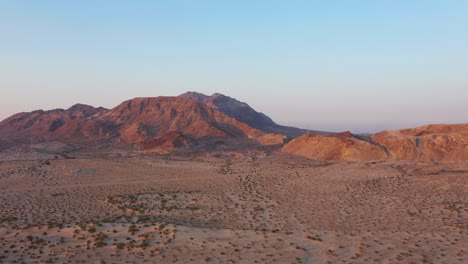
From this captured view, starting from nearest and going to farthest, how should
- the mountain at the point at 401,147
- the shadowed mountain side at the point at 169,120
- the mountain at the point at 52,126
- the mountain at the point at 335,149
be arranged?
the mountain at the point at 401,147, the mountain at the point at 335,149, the shadowed mountain side at the point at 169,120, the mountain at the point at 52,126

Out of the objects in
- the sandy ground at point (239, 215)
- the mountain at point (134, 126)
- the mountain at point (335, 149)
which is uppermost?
the mountain at point (134, 126)

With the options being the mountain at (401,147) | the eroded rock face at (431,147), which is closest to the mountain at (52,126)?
the mountain at (401,147)

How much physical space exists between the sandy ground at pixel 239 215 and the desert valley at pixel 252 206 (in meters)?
0.07

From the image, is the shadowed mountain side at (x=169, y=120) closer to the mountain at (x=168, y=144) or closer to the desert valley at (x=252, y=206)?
the mountain at (x=168, y=144)

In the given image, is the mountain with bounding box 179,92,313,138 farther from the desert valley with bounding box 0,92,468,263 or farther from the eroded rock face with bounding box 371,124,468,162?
the eroded rock face with bounding box 371,124,468,162

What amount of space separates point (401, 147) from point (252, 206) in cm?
2684

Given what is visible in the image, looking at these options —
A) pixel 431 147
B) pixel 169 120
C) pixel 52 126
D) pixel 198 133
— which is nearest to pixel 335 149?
pixel 431 147

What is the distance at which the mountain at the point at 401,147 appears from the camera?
39906mm

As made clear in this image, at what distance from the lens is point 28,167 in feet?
125

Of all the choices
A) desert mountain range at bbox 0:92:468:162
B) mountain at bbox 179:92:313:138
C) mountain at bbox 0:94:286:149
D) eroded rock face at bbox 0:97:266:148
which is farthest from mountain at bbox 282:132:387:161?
mountain at bbox 179:92:313:138

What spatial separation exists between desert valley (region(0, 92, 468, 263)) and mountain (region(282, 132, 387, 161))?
0.66 ft

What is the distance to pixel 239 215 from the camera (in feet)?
65.2

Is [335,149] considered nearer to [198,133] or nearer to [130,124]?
[198,133]

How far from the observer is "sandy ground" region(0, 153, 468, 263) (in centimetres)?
1368
